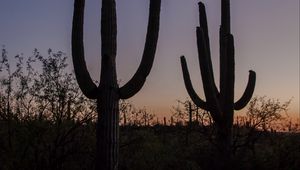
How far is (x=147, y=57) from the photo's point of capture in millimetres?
8969

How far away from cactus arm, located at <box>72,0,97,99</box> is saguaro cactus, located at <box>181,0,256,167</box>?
4.23 meters

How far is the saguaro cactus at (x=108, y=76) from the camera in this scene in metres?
8.42

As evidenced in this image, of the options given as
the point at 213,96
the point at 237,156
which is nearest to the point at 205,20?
the point at 213,96

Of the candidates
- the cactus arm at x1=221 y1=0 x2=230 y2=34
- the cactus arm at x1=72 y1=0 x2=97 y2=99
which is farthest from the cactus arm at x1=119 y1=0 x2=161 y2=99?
the cactus arm at x1=221 y1=0 x2=230 y2=34

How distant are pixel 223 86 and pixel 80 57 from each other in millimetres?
5375

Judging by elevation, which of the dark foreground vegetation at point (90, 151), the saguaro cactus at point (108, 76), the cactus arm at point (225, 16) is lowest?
the dark foreground vegetation at point (90, 151)

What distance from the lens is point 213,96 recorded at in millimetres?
12594

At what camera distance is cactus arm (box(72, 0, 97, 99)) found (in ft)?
29.0

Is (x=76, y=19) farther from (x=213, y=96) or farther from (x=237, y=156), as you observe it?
(x=237, y=156)

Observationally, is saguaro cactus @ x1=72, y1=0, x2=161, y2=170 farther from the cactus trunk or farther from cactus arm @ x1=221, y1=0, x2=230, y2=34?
cactus arm @ x1=221, y1=0, x2=230, y2=34

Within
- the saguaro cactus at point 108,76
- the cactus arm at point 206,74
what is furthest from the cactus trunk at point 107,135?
the cactus arm at point 206,74

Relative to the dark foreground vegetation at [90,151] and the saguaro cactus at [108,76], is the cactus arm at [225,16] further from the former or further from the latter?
the dark foreground vegetation at [90,151]

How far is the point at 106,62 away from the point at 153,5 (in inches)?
54.5

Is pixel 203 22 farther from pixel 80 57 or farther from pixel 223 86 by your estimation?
pixel 80 57
